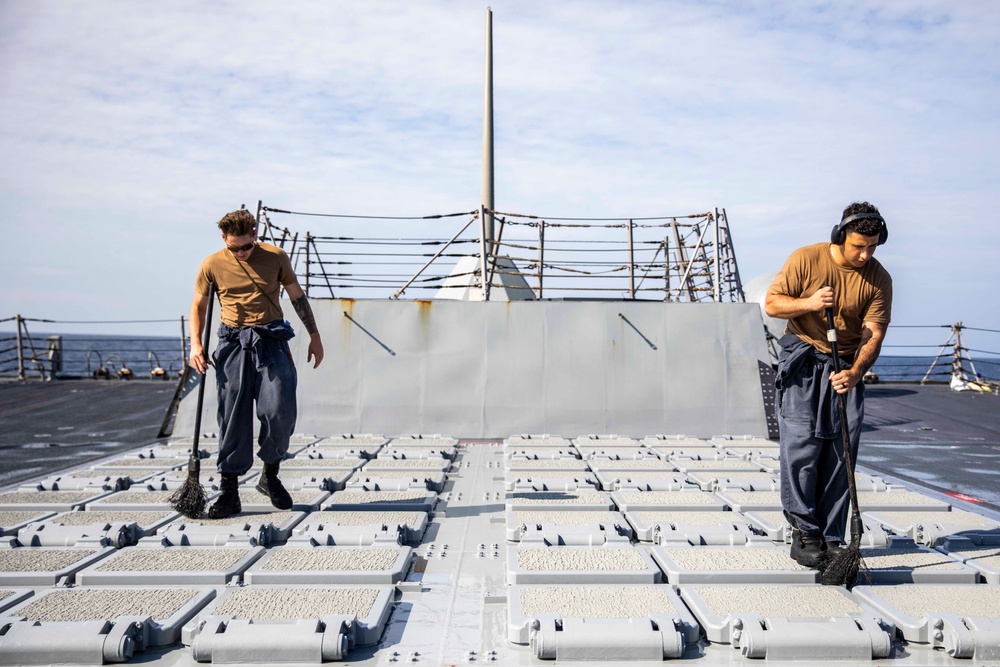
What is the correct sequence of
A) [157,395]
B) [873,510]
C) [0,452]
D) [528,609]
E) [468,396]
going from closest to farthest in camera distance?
[528,609] < [873,510] < [0,452] < [468,396] < [157,395]

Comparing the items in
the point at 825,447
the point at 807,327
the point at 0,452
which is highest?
the point at 807,327

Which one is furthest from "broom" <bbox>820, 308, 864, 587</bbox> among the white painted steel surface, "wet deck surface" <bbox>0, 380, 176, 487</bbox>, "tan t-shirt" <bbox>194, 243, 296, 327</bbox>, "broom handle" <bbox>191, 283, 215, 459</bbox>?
"wet deck surface" <bbox>0, 380, 176, 487</bbox>

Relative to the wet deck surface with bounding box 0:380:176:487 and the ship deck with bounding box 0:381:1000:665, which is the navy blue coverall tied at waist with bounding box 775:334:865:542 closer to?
the ship deck with bounding box 0:381:1000:665

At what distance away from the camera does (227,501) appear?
167 inches

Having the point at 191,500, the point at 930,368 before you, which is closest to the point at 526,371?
the point at 191,500

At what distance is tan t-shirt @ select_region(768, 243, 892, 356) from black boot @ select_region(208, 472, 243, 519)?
3.01 metres

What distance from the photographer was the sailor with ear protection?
3.30 meters

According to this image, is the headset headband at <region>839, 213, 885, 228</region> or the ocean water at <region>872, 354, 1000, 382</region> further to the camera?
the ocean water at <region>872, 354, 1000, 382</region>

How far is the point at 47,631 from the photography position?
245cm

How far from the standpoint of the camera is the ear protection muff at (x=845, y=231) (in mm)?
3215

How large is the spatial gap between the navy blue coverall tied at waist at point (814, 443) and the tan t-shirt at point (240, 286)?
2.77 m

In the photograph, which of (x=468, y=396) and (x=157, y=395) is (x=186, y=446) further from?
(x=157, y=395)

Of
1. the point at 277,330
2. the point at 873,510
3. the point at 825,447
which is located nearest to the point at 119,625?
the point at 277,330

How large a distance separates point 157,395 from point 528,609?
39.1ft
